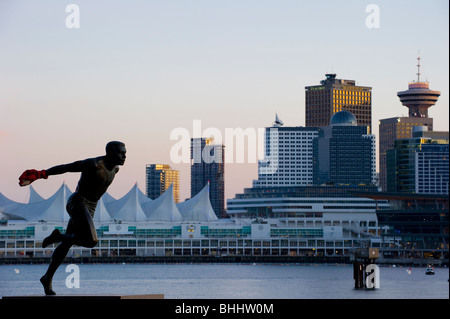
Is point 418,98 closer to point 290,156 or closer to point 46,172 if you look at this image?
point 290,156

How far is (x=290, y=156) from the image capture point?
166750 millimetres

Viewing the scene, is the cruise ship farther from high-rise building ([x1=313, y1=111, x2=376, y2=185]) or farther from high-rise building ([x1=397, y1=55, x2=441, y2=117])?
high-rise building ([x1=397, y1=55, x2=441, y2=117])

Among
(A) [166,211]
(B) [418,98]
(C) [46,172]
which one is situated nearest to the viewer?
(C) [46,172]

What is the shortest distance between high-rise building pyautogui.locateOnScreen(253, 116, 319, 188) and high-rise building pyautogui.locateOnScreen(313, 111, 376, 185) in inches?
119

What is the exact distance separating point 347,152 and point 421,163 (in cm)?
1061

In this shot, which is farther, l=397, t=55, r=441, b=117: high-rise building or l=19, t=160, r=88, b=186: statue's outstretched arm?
l=397, t=55, r=441, b=117: high-rise building

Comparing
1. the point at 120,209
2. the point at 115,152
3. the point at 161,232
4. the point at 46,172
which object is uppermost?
the point at 115,152

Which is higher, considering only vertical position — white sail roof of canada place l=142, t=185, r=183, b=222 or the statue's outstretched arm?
the statue's outstretched arm

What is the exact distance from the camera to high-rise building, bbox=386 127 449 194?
512 ft

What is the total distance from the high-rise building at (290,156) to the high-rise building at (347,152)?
3016 millimetres

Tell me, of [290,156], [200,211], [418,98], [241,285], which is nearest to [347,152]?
[290,156]

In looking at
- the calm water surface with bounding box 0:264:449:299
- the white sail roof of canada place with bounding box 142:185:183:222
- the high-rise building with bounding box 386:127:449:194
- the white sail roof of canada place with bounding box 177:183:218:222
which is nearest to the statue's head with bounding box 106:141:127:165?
the calm water surface with bounding box 0:264:449:299
